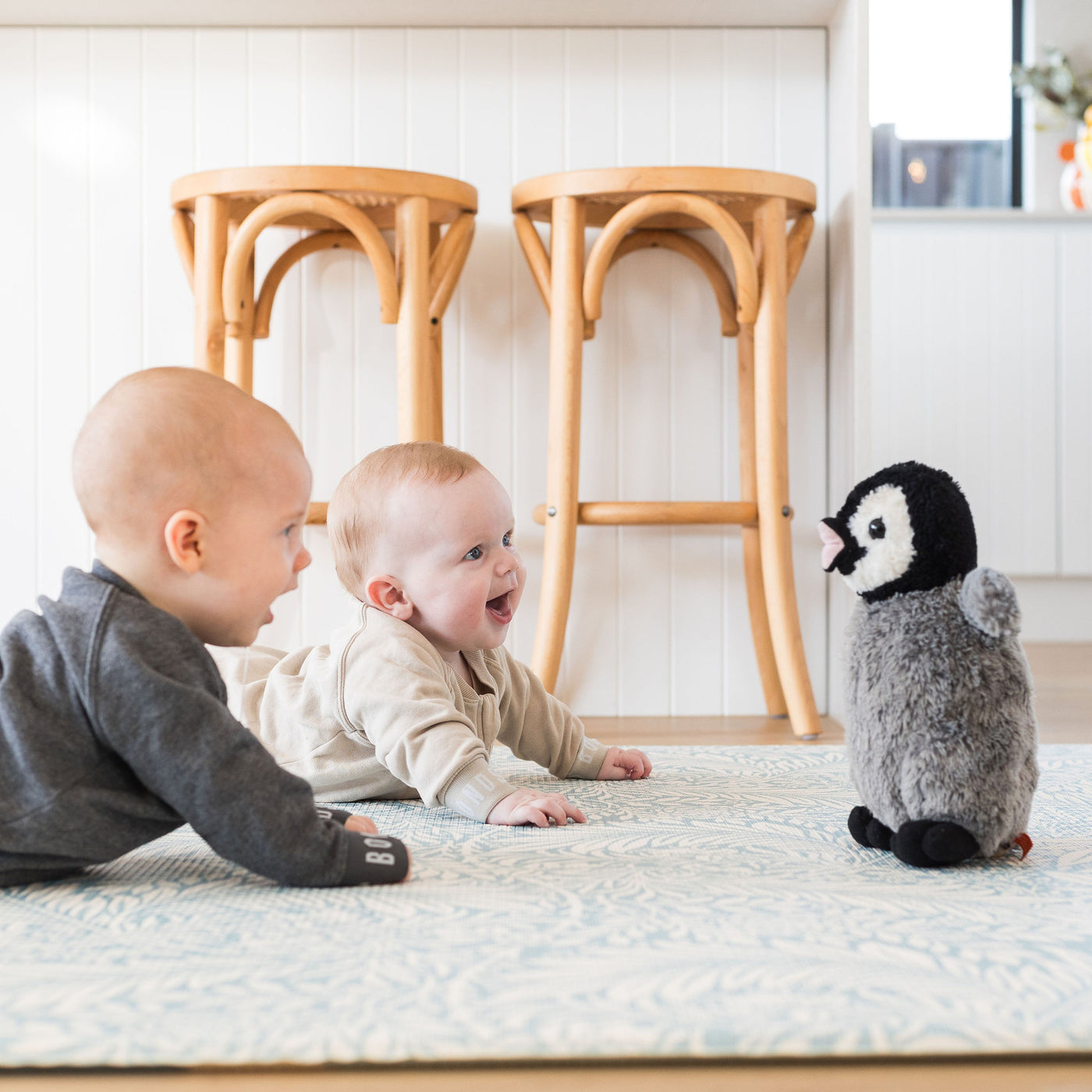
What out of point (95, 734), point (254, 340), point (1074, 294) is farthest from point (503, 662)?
point (1074, 294)

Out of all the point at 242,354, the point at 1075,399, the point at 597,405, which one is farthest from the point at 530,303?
the point at 1075,399

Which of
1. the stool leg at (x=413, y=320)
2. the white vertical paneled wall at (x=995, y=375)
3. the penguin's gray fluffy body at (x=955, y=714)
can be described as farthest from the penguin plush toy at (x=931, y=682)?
the white vertical paneled wall at (x=995, y=375)

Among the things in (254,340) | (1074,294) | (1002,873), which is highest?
(1074,294)

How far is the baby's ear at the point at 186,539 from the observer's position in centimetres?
63

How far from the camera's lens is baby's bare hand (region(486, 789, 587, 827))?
80 cm

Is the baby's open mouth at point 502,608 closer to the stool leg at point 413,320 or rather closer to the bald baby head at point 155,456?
the bald baby head at point 155,456

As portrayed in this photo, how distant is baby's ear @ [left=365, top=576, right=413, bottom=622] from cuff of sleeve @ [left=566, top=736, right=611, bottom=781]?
224 millimetres

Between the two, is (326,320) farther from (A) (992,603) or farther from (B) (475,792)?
(A) (992,603)

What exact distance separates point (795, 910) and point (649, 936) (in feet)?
0.30

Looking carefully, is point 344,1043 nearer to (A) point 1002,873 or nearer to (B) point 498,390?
(A) point 1002,873

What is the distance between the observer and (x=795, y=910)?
1.93 ft

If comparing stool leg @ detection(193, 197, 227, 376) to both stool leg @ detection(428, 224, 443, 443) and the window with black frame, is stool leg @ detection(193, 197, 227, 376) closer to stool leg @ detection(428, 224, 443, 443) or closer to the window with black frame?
stool leg @ detection(428, 224, 443, 443)

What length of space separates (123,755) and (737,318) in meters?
1.09

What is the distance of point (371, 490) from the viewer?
906 millimetres
